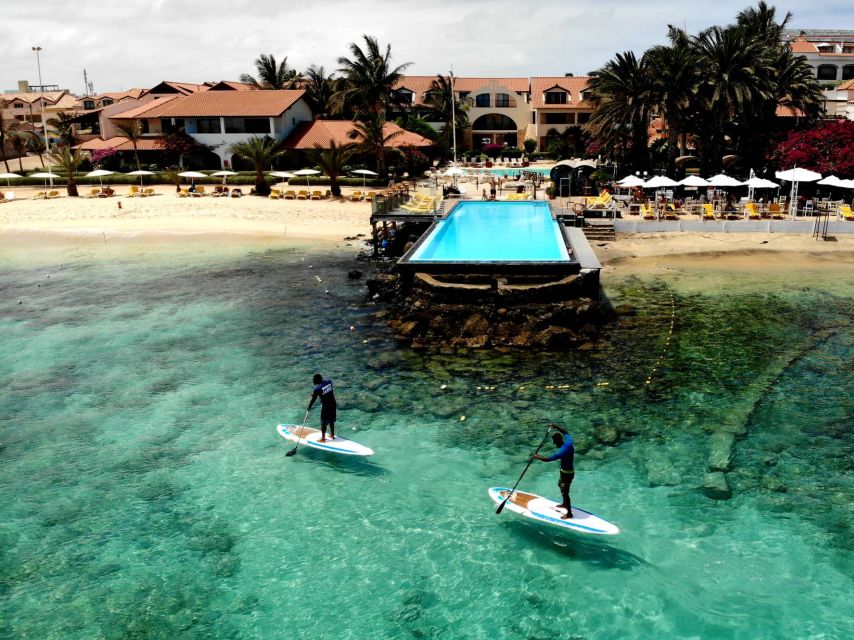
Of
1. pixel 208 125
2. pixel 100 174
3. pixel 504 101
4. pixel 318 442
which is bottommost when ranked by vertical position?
pixel 318 442

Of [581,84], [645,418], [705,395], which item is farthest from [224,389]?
[581,84]

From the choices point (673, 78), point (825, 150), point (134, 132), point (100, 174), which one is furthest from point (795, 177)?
point (134, 132)

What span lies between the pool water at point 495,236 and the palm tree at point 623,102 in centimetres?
1044

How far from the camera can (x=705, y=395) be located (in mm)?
18734

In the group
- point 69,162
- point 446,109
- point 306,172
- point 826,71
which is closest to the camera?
point 306,172

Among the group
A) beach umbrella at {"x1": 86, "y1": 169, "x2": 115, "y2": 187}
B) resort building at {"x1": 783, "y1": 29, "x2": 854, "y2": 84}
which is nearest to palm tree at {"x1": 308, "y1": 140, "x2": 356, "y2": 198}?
beach umbrella at {"x1": 86, "y1": 169, "x2": 115, "y2": 187}

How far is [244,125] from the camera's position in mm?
62250

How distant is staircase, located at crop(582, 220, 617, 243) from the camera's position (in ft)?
125

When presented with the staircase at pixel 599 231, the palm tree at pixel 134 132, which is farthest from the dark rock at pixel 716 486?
the palm tree at pixel 134 132

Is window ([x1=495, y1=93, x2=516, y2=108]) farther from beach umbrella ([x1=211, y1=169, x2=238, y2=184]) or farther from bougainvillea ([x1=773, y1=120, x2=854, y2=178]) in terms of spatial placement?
bougainvillea ([x1=773, y1=120, x2=854, y2=178])

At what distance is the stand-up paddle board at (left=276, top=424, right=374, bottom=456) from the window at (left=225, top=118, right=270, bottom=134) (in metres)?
51.0

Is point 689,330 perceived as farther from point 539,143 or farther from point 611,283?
point 539,143

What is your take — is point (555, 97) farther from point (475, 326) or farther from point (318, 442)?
point (318, 442)

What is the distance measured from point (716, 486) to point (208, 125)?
58.9 meters
